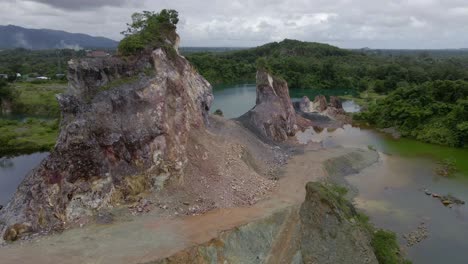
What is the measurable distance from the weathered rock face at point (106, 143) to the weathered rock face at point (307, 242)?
8.26 meters

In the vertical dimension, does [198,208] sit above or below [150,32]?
below

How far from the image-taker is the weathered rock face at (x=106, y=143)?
1019 inches

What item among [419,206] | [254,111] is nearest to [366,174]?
[419,206]

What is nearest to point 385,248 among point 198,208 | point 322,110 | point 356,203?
point 198,208

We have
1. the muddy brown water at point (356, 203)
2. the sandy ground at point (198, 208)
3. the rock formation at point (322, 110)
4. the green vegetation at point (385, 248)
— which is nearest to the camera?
the green vegetation at point (385, 248)

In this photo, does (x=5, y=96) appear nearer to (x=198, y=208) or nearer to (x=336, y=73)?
(x=198, y=208)

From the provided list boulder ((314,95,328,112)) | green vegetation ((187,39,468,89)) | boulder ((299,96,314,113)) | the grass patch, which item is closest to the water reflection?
the grass patch

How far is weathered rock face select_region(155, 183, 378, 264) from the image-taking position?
64.0 ft

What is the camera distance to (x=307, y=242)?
793 inches

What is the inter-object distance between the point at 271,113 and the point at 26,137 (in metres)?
31.9

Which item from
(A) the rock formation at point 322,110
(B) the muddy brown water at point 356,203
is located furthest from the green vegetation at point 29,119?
(A) the rock formation at point 322,110

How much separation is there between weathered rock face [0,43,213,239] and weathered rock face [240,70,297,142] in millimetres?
18300

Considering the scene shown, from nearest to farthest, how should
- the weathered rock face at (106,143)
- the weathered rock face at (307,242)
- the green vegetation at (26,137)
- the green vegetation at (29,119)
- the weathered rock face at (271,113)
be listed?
the weathered rock face at (307,242), the weathered rock face at (106,143), the weathered rock face at (271,113), the green vegetation at (26,137), the green vegetation at (29,119)

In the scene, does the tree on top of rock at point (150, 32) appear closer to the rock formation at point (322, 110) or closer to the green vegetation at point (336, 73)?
the rock formation at point (322, 110)
